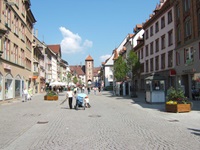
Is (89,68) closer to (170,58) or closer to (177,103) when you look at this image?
(170,58)

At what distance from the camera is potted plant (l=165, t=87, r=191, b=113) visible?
1576 cm

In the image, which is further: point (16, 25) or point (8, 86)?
point (16, 25)

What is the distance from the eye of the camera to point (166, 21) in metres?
37.7

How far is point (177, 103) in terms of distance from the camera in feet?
52.2

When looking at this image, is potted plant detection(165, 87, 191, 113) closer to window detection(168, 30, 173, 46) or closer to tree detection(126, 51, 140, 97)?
window detection(168, 30, 173, 46)

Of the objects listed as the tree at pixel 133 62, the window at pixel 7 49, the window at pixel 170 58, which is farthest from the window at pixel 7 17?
the window at pixel 170 58

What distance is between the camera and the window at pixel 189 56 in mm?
28834

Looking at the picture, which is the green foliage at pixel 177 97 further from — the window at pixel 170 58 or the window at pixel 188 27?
the window at pixel 170 58

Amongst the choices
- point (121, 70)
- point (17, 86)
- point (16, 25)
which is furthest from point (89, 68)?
point (16, 25)

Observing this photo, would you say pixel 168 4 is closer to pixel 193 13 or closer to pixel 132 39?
pixel 193 13

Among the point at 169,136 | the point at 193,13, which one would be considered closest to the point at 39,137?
Answer: the point at 169,136

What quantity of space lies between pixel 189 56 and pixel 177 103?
15.2 m

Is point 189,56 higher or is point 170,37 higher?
point 170,37

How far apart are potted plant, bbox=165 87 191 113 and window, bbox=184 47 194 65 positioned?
45.1 feet
